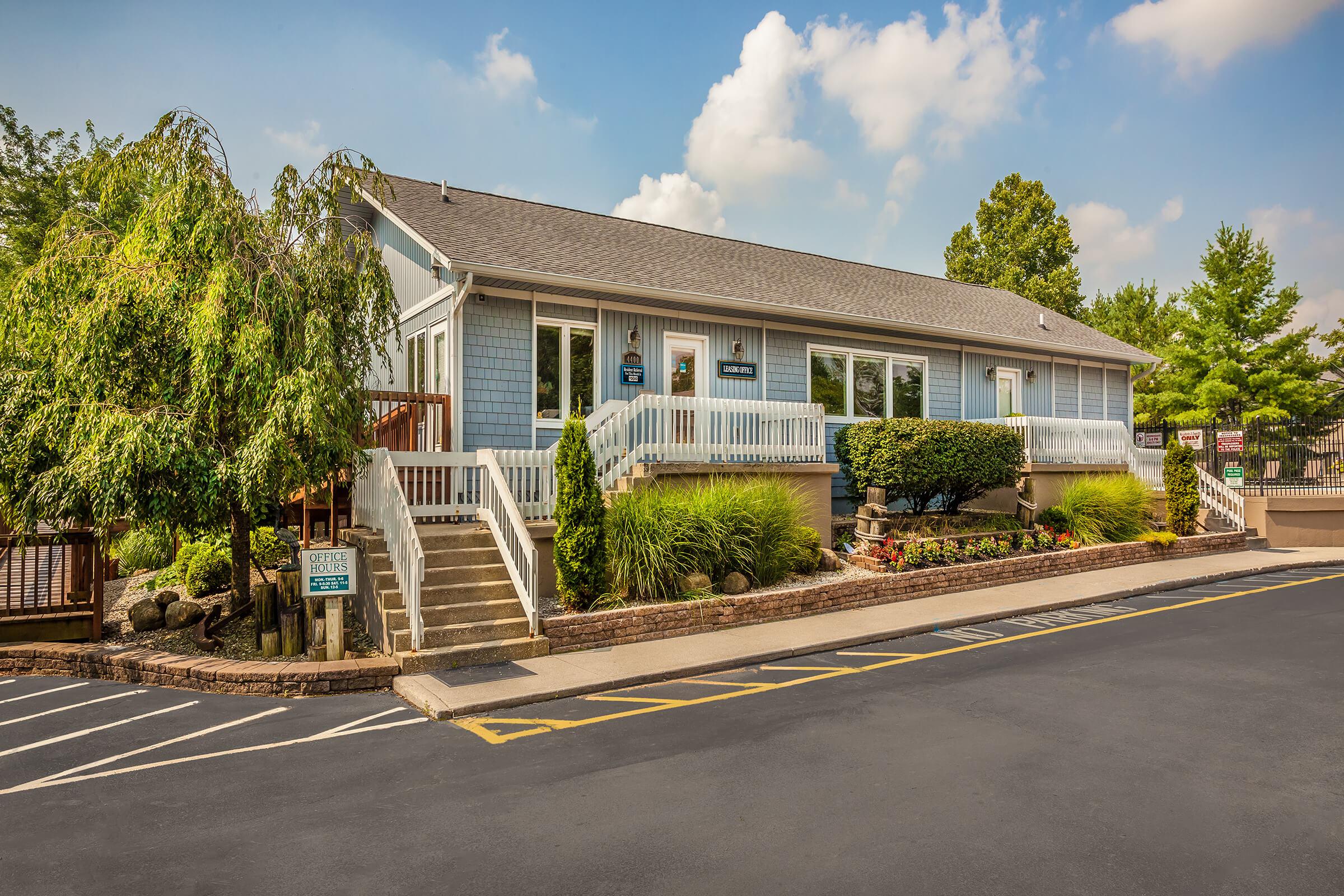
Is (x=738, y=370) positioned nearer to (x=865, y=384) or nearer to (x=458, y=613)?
(x=865, y=384)

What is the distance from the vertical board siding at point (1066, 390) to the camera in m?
19.1

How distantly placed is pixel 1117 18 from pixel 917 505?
10110 millimetres

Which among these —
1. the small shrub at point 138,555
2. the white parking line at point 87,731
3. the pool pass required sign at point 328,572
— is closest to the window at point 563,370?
the pool pass required sign at point 328,572

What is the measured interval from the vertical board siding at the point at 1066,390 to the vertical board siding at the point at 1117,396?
1406 mm

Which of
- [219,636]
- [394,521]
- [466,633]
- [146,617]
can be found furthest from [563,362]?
[146,617]

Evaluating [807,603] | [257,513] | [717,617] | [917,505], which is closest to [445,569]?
[257,513]

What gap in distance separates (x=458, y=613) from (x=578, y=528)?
5.45 ft

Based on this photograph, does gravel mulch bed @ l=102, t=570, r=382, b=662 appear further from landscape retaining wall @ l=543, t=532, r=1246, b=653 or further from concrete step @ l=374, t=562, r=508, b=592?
landscape retaining wall @ l=543, t=532, r=1246, b=653

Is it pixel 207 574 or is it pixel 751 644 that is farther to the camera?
pixel 207 574

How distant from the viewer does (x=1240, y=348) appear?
28.2 metres

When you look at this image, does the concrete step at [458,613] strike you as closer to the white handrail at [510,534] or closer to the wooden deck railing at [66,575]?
the white handrail at [510,534]

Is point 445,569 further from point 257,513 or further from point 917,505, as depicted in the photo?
point 917,505

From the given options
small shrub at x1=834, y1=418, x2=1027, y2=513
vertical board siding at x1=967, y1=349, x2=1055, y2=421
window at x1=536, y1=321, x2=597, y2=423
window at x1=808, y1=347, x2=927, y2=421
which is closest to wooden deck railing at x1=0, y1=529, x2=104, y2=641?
window at x1=536, y1=321, x2=597, y2=423

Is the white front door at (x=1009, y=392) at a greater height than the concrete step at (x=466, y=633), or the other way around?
the white front door at (x=1009, y=392)
